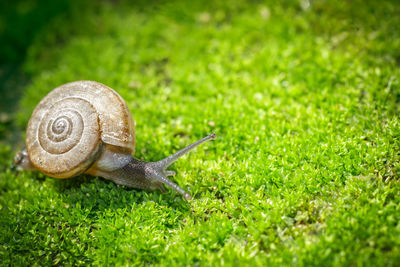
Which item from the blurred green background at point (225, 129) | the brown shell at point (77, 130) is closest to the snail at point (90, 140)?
the brown shell at point (77, 130)

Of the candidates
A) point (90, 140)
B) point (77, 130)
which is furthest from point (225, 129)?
point (77, 130)

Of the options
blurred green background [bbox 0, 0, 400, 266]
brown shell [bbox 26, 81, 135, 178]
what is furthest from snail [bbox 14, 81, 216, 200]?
blurred green background [bbox 0, 0, 400, 266]

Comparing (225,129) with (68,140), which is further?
(225,129)

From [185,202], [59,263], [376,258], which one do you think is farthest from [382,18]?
[59,263]

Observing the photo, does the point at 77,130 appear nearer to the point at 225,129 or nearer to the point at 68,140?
the point at 68,140

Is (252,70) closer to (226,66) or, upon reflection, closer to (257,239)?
(226,66)

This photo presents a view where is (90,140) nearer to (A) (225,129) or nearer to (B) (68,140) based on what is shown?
(B) (68,140)

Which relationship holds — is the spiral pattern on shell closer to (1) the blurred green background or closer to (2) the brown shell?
Answer: (2) the brown shell

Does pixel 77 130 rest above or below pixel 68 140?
above
